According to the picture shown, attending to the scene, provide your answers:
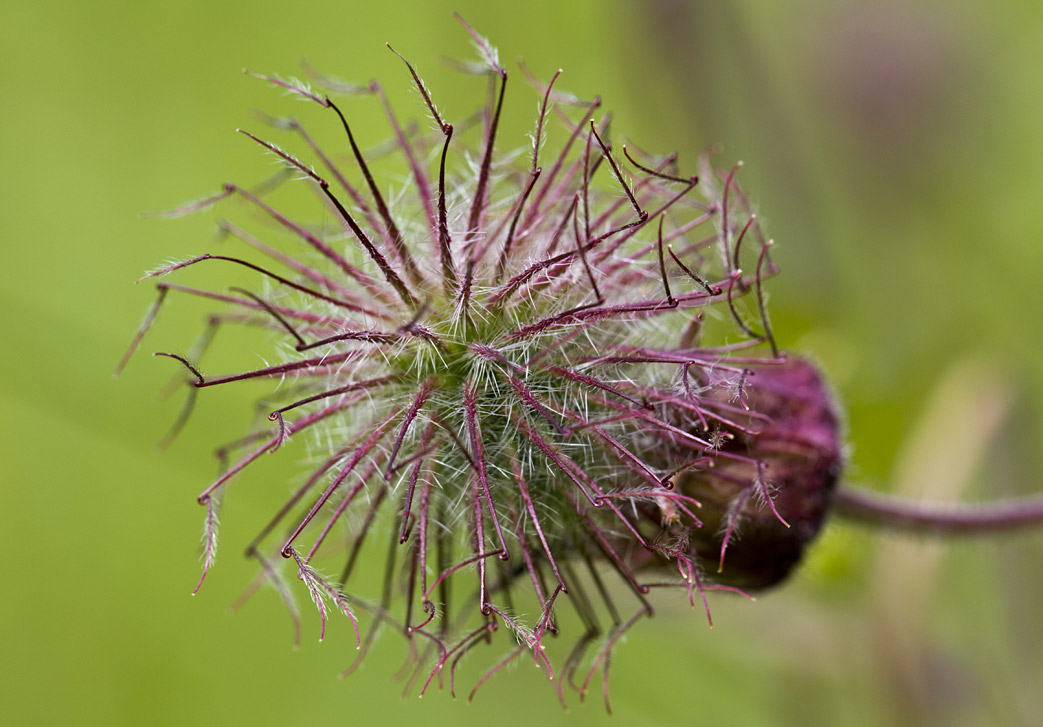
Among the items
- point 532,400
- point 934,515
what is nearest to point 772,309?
point 934,515

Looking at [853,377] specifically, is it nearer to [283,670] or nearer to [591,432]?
[591,432]

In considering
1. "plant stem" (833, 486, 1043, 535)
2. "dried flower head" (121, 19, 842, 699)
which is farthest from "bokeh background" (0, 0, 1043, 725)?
"dried flower head" (121, 19, 842, 699)

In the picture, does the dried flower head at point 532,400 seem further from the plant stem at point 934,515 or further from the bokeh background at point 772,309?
the bokeh background at point 772,309

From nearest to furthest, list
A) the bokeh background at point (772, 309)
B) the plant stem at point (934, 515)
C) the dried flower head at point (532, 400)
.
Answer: the dried flower head at point (532, 400) → the plant stem at point (934, 515) → the bokeh background at point (772, 309)

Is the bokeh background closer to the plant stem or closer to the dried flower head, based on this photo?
the plant stem

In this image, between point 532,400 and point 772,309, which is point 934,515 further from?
Result: point 532,400

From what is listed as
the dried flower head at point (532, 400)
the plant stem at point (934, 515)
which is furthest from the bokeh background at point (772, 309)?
the dried flower head at point (532, 400)
